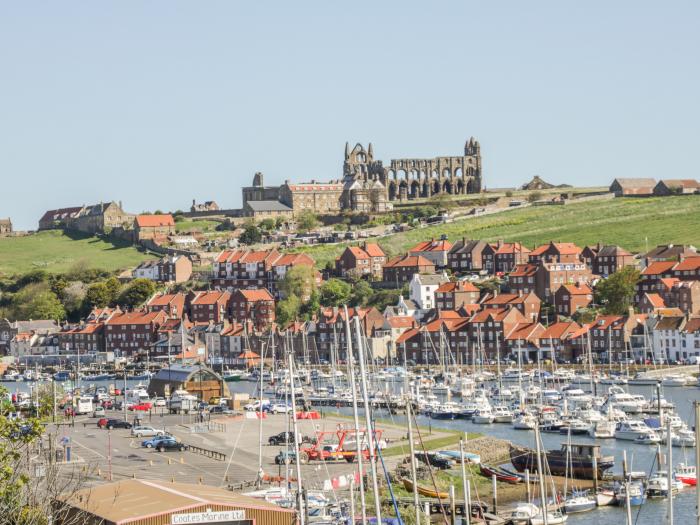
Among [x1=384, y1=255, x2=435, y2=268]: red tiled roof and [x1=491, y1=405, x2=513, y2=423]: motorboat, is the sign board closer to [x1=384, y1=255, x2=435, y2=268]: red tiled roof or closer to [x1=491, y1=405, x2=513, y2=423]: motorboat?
[x1=491, y1=405, x2=513, y2=423]: motorboat

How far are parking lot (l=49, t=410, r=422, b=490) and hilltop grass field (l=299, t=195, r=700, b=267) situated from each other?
57.9 meters

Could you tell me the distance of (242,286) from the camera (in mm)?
113500

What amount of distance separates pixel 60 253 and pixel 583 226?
A: 5009 centimetres

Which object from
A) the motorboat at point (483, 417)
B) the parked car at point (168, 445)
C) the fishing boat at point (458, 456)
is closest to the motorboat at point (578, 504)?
the fishing boat at point (458, 456)

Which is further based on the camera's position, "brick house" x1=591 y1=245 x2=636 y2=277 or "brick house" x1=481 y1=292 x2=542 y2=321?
"brick house" x1=591 y1=245 x2=636 y2=277

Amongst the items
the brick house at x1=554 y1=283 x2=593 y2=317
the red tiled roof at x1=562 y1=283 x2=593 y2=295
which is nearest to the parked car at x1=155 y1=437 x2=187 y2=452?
the brick house at x1=554 y1=283 x2=593 y2=317

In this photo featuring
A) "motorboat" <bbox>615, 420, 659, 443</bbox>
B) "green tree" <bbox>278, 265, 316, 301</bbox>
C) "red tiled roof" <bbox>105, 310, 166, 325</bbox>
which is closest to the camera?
"motorboat" <bbox>615, 420, 659, 443</bbox>

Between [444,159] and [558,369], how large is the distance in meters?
74.8

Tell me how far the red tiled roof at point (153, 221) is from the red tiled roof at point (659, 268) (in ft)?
192

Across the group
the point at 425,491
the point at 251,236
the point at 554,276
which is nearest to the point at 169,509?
the point at 425,491

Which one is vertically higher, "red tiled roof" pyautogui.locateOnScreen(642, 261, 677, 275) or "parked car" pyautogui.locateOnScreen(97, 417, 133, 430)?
"red tiled roof" pyautogui.locateOnScreen(642, 261, 677, 275)

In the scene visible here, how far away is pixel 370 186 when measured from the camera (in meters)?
142

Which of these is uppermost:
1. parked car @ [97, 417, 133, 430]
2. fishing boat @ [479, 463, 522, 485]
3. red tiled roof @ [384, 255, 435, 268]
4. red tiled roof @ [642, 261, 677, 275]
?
red tiled roof @ [384, 255, 435, 268]

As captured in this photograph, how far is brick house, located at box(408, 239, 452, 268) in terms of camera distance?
109 metres
